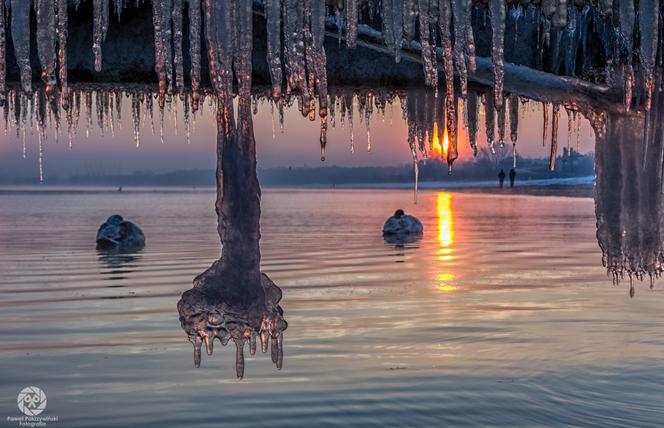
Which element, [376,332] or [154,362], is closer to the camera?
[154,362]

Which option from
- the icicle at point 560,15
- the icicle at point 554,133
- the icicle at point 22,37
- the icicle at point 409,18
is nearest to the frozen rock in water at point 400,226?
the icicle at point 554,133

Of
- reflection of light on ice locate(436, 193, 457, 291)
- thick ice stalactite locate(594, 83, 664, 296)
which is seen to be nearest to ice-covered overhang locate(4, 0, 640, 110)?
thick ice stalactite locate(594, 83, 664, 296)

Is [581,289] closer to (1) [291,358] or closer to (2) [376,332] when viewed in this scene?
(2) [376,332]

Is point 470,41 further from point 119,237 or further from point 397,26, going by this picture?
point 119,237

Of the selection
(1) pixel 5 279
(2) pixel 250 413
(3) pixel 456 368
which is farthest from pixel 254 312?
(1) pixel 5 279

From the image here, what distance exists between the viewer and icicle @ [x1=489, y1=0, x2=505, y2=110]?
5.10 meters

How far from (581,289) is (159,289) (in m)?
7.69

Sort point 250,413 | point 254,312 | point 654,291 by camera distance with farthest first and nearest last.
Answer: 1. point 654,291
2. point 250,413
3. point 254,312

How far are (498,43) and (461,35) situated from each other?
9.2 inches

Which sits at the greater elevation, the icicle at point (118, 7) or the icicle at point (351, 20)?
the icicle at point (118, 7)

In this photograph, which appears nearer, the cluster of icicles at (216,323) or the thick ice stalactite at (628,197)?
the cluster of icicles at (216,323)

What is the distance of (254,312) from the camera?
541cm

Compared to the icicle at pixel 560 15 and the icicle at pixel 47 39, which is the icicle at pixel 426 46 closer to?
the icicle at pixel 560 15

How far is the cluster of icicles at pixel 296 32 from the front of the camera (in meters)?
4.99
